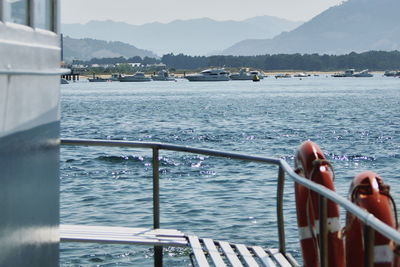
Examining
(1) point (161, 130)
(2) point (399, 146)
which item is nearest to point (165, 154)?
(2) point (399, 146)

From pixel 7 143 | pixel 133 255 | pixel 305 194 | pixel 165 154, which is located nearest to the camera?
pixel 7 143

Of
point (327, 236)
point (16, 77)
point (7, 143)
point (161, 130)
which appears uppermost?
point (16, 77)

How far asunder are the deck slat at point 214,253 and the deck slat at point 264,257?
0.96ft

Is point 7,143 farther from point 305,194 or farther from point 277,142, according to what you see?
point 277,142

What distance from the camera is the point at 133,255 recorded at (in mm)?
12773

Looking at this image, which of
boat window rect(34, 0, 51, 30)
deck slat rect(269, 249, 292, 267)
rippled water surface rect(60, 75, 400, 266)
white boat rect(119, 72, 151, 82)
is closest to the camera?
boat window rect(34, 0, 51, 30)

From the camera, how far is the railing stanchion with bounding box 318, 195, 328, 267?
371 centimetres

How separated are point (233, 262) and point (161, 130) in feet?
134

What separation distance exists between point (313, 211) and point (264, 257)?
1.35m

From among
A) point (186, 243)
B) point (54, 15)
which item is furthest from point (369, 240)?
point (186, 243)

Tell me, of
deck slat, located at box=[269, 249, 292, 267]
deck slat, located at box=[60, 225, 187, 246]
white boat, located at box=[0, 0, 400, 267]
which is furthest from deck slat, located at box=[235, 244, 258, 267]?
white boat, located at box=[0, 0, 400, 267]

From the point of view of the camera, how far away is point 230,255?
561 cm

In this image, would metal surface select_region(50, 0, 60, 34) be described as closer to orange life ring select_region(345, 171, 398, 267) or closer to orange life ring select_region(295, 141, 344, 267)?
orange life ring select_region(295, 141, 344, 267)

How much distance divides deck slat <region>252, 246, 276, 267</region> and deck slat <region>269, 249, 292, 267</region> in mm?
47
